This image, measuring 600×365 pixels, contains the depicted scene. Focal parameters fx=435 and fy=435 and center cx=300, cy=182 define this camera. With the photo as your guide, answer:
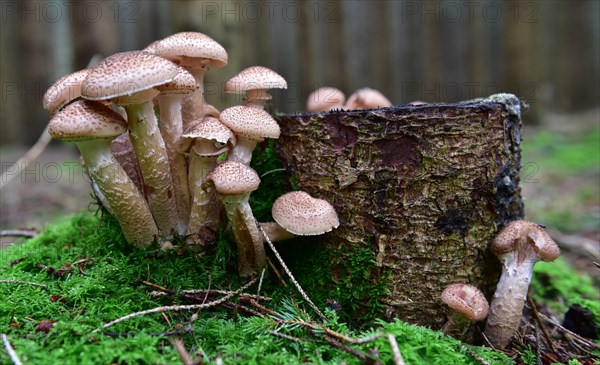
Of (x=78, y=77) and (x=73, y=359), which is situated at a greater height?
(x=78, y=77)

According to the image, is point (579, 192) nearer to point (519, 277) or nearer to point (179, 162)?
point (519, 277)

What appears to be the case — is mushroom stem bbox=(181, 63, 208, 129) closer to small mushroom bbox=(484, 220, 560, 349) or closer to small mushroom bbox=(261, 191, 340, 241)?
small mushroom bbox=(261, 191, 340, 241)

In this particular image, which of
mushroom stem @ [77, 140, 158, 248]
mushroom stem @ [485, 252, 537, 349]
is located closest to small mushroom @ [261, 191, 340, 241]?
mushroom stem @ [77, 140, 158, 248]

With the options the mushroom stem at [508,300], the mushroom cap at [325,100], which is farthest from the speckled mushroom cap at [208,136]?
the mushroom stem at [508,300]

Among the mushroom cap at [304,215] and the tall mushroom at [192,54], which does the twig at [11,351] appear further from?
the tall mushroom at [192,54]

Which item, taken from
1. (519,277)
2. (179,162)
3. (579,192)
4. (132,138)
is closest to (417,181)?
(519,277)
